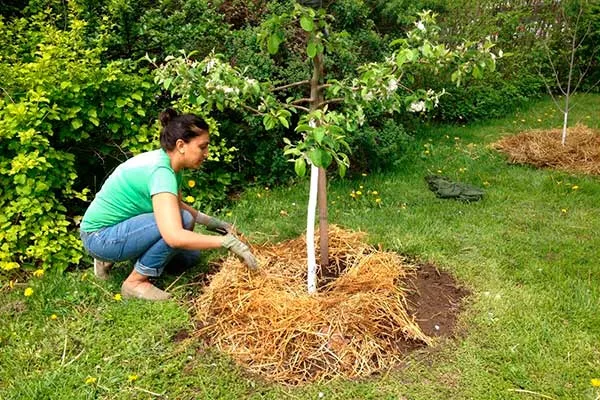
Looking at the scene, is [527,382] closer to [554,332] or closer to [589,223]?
[554,332]

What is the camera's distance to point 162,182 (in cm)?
266

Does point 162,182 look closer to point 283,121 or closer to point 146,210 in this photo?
point 146,210

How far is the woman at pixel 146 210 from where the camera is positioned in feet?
8.91

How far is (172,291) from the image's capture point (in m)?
3.07

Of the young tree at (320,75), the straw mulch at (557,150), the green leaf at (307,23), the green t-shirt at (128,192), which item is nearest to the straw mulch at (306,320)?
the young tree at (320,75)

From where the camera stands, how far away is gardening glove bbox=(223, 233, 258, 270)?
9.02 feet

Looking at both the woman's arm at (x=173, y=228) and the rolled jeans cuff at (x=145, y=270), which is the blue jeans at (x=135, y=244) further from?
the woman's arm at (x=173, y=228)

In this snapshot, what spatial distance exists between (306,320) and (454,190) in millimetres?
2398

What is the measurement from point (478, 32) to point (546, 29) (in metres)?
1.73

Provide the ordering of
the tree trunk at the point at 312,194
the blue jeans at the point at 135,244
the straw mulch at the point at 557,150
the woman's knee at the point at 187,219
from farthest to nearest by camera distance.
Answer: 1. the straw mulch at the point at 557,150
2. the woman's knee at the point at 187,219
3. the blue jeans at the point at 135,244
4. the tree trunk at the point at 312,194

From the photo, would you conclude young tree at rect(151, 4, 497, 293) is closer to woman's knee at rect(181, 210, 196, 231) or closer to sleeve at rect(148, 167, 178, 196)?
sleeve at rect(148, 167, 178, 196)

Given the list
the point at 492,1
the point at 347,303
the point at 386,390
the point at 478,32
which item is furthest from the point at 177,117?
the point at 492,1

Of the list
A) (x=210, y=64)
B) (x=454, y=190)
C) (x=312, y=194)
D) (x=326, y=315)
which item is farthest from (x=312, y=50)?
(x=454, y=190)

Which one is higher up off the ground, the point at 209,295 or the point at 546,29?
the point at 546,29
